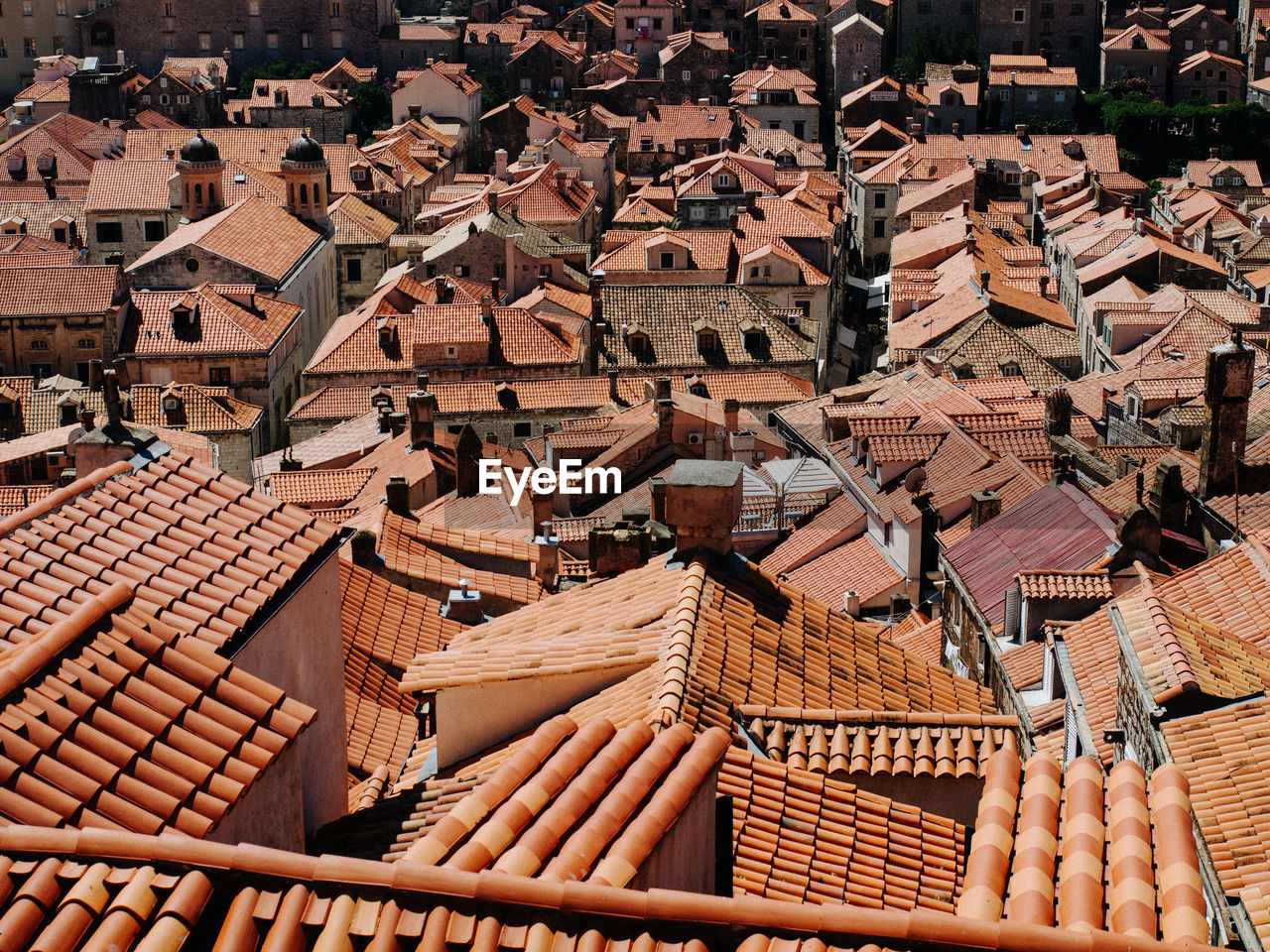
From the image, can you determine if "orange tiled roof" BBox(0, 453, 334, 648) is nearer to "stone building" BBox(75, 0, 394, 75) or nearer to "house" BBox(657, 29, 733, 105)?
"house" BBox(657, 29, 733, 105)

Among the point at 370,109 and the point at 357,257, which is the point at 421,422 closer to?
the point at 357,257

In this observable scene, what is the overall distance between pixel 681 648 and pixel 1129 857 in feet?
18.4

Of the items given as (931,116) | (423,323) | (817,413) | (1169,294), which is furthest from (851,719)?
(931,116)

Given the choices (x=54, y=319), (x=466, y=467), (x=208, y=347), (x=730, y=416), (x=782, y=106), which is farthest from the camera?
(x=782, y=106)

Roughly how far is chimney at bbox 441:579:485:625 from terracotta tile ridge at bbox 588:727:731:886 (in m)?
15.3

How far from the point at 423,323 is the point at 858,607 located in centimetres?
3127

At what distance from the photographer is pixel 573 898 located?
7.90 m

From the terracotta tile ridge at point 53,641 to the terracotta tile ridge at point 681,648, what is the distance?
383cm

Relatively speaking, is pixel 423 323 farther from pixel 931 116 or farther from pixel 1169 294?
pixel 931 116

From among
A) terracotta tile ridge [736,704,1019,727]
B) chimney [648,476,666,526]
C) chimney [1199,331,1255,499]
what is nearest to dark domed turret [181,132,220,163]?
chimney [1199,331,1255,499]

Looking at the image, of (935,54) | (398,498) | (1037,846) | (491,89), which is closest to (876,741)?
(1037,846)

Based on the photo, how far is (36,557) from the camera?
1264cm

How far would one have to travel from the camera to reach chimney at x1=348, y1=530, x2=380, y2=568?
26406 millimetres

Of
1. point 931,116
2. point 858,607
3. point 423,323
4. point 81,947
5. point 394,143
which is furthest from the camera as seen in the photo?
point 931,116
